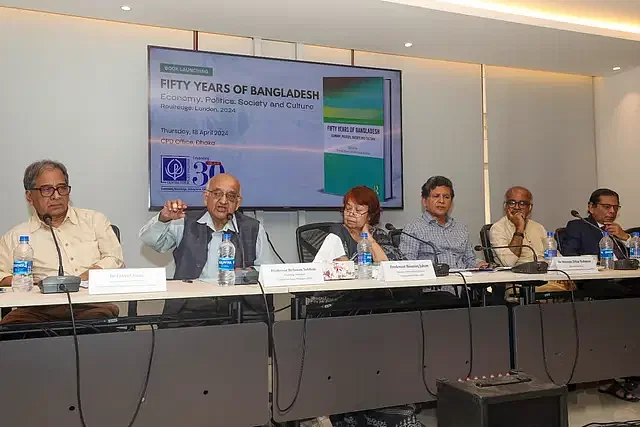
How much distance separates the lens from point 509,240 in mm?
3498

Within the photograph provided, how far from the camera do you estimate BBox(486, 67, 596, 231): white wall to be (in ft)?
15.3

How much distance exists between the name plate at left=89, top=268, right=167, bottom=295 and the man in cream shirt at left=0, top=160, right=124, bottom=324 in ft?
1.63

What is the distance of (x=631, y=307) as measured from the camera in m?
2.68

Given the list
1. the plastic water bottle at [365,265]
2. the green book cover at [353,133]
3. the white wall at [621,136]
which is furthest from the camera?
the white wall at [621,136]

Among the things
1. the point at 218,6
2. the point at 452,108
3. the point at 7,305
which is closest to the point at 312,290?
the point at 7,305

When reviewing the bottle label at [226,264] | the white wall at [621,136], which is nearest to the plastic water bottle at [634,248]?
the white wall at [621,136]

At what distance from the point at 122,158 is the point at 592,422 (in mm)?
3007

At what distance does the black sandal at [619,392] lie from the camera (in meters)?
2.85

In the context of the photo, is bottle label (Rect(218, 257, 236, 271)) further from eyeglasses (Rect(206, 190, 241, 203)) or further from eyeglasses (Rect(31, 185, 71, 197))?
eyeglasses (Rect(31, 185, 71, 197))

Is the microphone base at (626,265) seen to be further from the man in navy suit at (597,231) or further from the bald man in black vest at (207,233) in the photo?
the bald man in black vest at (207,233)

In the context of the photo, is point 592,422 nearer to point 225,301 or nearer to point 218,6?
point 225,301

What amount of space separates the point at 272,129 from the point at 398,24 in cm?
107

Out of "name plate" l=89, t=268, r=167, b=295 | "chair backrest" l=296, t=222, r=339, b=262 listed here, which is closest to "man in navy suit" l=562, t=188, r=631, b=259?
"chair backrest" l=296, t=222, r=339, b=262

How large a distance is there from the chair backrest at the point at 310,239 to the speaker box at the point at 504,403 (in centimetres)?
110
